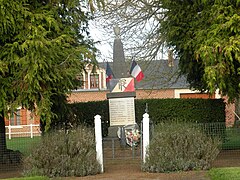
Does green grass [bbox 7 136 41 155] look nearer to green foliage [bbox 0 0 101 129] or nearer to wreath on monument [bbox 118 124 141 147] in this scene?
green foliage [bbox 0 0 101 129]

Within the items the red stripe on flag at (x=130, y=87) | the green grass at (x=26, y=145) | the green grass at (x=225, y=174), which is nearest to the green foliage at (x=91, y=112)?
the red stripe on flag at (x=130, y=87)

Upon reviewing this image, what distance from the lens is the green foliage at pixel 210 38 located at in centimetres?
1401

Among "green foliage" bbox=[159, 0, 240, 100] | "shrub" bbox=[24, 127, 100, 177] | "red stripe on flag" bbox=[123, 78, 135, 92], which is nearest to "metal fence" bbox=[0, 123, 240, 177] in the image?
"shrub" bbox=[24, 127, 100, 177]

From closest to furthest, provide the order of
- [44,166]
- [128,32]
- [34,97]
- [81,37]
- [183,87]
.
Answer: [44,166] → [34,97] → [81,37] → [128,32] → [183,87]

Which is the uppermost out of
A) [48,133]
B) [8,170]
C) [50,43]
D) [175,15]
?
[175,15]

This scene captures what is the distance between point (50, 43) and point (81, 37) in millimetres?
3600

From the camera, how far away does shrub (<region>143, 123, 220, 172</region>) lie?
42.5 ft

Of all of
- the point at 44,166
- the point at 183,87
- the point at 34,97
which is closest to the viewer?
→ the point at 44,166

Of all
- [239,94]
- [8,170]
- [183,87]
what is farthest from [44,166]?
[183,87]

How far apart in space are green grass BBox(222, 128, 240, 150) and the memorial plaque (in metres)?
3.62

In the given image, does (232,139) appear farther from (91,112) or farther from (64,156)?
(91,112)

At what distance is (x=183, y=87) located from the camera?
39.5m

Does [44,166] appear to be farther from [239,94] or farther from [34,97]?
[239,94]

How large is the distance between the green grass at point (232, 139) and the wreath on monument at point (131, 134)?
9.53 ft
